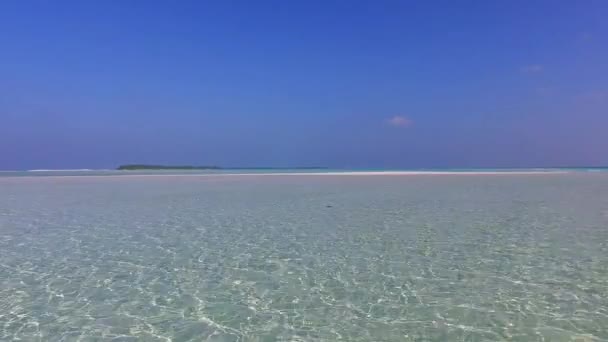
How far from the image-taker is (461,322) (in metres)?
4.84

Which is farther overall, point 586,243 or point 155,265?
point 586,243

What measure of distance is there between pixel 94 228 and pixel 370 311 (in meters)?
9.18

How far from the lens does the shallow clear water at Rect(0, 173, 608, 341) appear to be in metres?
4.74

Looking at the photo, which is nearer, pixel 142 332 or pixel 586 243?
pixel 142 332

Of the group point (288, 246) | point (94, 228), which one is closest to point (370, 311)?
point (288, 246)

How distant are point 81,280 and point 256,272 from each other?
290 centimetres

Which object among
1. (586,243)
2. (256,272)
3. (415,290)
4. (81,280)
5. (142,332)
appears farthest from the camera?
(586,243)

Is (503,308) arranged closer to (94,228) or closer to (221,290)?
(221,290)

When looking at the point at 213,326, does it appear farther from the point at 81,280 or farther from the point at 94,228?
the point at 94,228

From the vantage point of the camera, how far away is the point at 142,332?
15.3 feet

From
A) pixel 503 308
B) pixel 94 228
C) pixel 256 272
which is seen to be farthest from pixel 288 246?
pixel 94 228

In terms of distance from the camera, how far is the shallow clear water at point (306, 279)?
187 inches

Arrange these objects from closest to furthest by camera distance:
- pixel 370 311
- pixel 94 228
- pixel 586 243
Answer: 1. pixel 370 311
2. pixel 586 243
3. pixel 94 228

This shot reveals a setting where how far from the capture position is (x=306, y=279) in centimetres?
665
